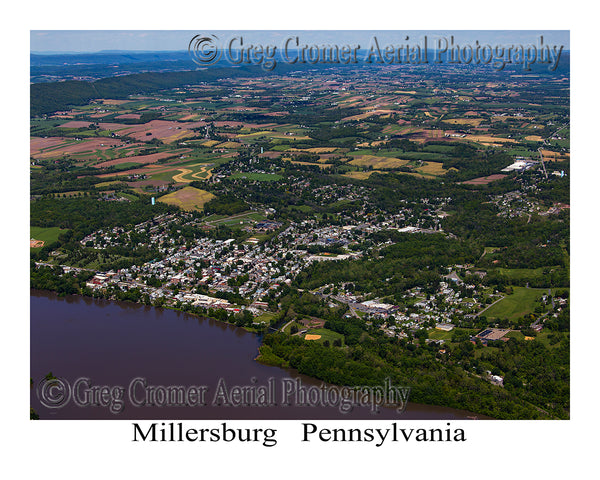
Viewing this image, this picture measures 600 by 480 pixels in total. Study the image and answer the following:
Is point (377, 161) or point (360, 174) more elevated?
point (377, 161)

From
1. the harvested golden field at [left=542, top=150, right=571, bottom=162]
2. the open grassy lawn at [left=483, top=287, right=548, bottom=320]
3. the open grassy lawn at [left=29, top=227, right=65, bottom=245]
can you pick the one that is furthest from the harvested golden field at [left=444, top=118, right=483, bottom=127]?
the open grassy lawn at [left=29, top=227, right=65, bottom=245]

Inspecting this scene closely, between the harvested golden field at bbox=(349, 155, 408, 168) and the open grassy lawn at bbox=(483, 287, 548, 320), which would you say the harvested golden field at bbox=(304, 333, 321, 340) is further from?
the harvested golden field at bbox=(349, 155, 408, 168)

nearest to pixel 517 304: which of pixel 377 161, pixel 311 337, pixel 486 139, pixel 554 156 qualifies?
pixel 311 337

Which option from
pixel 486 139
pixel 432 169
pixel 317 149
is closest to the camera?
pixel 432 169

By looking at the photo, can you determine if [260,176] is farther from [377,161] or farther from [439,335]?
[439,335]

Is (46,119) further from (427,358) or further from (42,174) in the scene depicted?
(427,358)

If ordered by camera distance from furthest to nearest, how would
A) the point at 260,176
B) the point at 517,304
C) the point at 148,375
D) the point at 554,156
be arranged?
the point at 554,156
the point at 260,176
the point at 517,304
the point at 148,375
